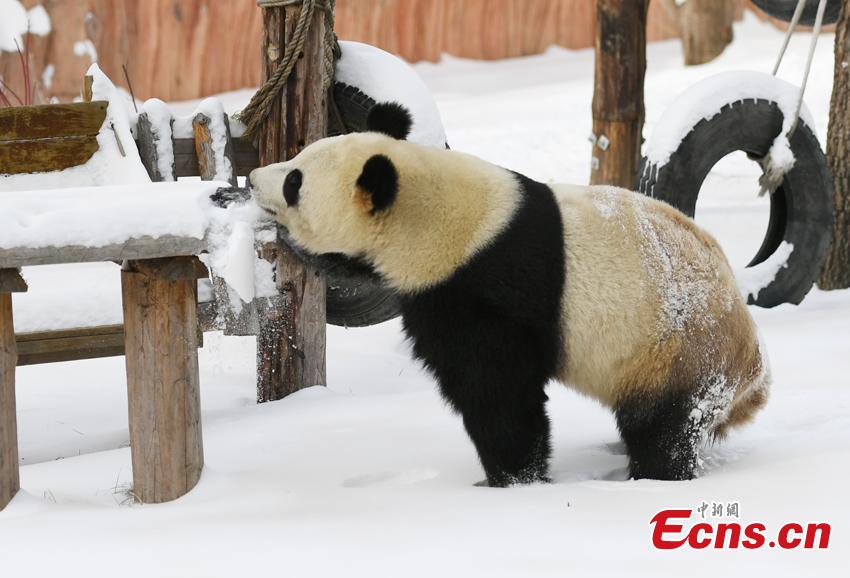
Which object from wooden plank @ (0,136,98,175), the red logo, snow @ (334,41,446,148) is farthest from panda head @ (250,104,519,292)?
snow @ (334,41,446,148)

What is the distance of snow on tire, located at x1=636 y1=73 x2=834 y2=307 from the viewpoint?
17.6 ft

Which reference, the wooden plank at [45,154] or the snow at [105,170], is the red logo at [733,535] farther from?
the wooden plank at [45,154]

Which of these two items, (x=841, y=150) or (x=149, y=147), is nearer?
(x=149, y=147)

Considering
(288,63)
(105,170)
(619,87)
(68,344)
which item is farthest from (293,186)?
(619,87)

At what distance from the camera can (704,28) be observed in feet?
45.7

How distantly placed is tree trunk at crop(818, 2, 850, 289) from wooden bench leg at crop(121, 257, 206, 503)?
4.39m

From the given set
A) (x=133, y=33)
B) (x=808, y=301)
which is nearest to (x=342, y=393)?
(x=808, y=301)

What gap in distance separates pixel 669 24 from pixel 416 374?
12.0m

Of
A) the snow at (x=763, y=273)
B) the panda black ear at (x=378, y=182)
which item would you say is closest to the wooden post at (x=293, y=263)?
the panda black ear at (x=378, y=182)

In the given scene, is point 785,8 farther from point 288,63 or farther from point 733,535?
point 733,535

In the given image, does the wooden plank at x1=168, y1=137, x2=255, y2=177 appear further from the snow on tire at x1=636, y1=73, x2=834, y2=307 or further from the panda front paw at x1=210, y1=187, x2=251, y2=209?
the snow on tire at x1=636, y1=73, x2=834, y2=307

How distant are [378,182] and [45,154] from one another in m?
1.70

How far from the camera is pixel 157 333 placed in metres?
2.99

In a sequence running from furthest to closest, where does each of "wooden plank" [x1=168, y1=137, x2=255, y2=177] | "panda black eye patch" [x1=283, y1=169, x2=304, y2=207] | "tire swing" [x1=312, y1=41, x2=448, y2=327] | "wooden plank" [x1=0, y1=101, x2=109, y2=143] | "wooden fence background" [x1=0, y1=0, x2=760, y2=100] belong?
"wooden fence background" [x1=0, y1=0, x2=760, y2=100], "tire swing" [x1=312, y1=41, x2=448, y2=327], "wooden plank" [x1=168, y1=137, x2=255, y2=177], "wooden plank" [x1=0, y1=101, x2=109, y2=143], "panda black eye patch" [x1=283, y1=169, x2=304, y2=207]
